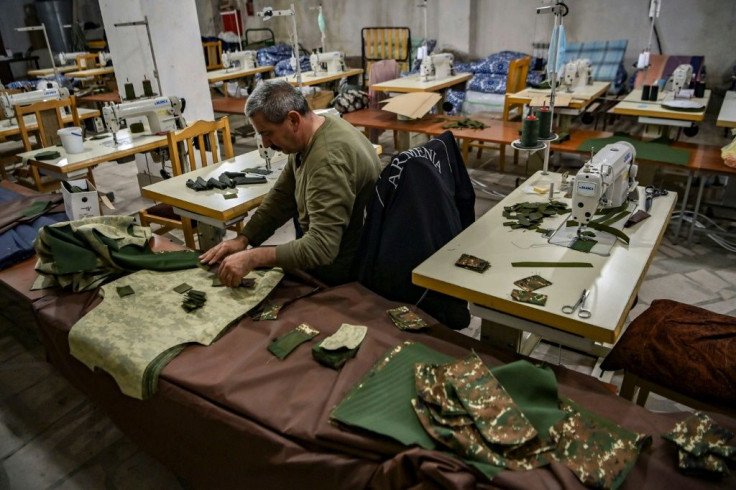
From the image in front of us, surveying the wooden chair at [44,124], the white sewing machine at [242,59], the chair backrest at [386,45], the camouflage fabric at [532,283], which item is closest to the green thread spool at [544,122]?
the camouflage fabric at [532,283]

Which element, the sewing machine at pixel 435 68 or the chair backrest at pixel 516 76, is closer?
the chair backrest at pixel 516 76

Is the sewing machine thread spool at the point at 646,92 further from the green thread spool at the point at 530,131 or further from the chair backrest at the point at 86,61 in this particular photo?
the chair backrest at the point at 86,61

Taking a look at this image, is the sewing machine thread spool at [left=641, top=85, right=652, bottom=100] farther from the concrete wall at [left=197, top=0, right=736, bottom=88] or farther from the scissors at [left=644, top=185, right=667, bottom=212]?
the concrete wall at [left=197, top=0, right=736, bottom=88]

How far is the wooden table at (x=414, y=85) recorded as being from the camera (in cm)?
527

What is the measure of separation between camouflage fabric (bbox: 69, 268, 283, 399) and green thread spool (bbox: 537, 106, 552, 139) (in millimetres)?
1274

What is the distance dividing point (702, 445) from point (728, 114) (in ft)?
11.7

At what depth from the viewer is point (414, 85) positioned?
17.6 ft

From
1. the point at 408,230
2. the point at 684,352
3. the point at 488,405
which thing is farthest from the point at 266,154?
the point at 684,352

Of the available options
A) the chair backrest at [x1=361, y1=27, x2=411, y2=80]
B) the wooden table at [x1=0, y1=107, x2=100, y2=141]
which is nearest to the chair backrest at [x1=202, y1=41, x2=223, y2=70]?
the chair backrest at [x1=361, y1=27, x2=411, y2=80]

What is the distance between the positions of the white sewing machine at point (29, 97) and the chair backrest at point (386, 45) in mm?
4798

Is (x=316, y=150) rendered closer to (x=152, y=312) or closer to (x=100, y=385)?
(x=152, y=312)

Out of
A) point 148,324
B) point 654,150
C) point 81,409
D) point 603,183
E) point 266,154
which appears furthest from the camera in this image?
point 654,150

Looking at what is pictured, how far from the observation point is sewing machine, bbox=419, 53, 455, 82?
557 cm

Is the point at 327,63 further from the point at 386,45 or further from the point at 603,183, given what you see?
the point at 603,183
